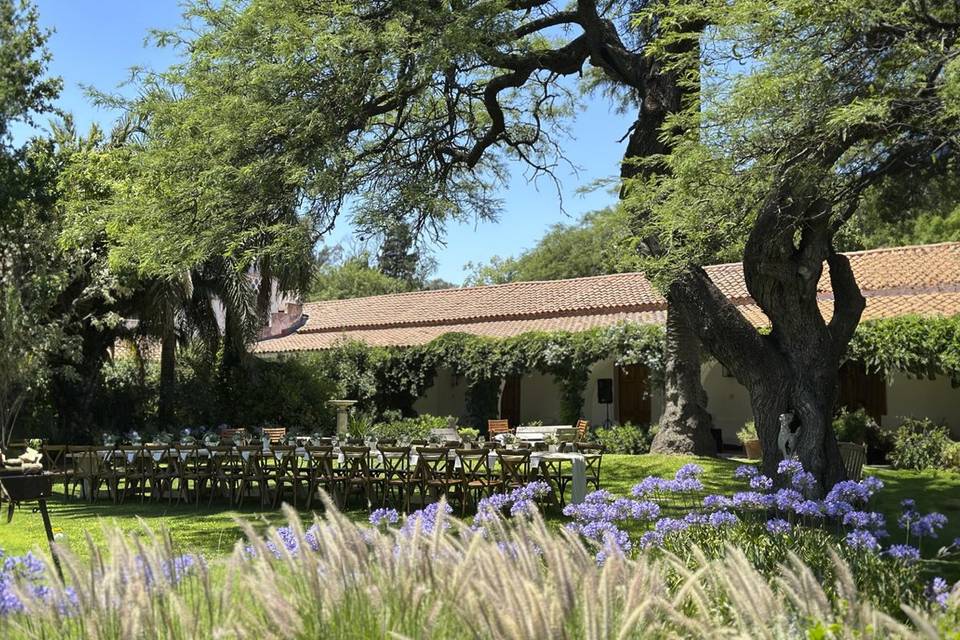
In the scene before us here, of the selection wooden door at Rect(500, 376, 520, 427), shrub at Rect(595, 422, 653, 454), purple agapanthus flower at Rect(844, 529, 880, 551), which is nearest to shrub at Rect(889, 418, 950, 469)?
shrub at Rect(595, 422, 653, 454)

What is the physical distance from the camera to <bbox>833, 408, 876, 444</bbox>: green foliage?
1900cm

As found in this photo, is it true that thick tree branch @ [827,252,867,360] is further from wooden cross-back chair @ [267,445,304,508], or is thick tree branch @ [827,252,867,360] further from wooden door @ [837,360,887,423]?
wooden door @ [837,360,887,423]

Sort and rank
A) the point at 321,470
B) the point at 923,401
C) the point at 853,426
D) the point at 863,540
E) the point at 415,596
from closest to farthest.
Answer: the point at 415,596, the point at 863,540, the point at 321,470, the point at 853,426, the point at 923,401

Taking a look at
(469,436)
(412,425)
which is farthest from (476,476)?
(412,425)

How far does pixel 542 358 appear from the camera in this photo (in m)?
24.3

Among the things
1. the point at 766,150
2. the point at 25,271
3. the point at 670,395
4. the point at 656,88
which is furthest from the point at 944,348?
the point at 25,271

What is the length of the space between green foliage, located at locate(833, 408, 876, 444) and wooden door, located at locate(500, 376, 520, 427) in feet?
36.1

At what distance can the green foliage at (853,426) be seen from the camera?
19000 mm

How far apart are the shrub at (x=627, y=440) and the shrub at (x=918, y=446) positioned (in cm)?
527

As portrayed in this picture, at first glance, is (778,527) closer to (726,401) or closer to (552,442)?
(552,442)

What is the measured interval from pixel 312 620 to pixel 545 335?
21481 mm

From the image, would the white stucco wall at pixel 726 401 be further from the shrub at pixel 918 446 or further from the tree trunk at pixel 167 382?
the tree trunk at pixel 167 382

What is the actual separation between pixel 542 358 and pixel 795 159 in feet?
54.8

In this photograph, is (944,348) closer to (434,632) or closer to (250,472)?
(250,472)
